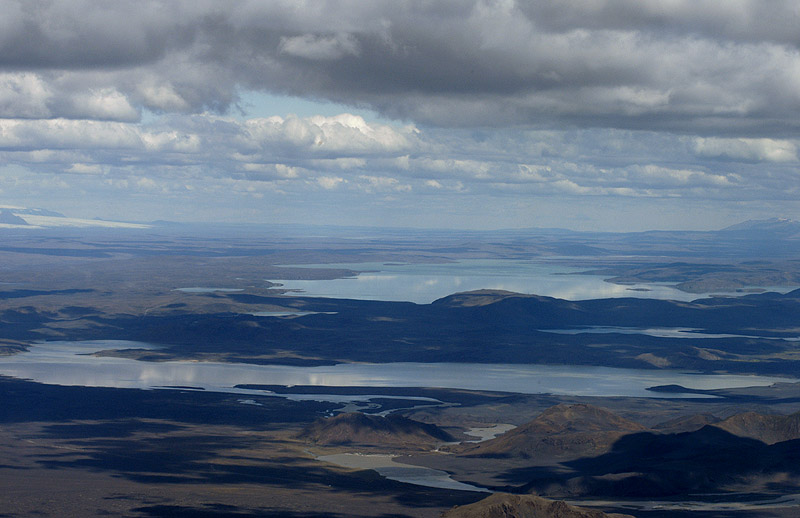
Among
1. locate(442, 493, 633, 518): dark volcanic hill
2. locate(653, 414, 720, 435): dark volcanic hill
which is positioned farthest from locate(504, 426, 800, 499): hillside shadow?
locate(442, 493, 633, 518): dark volcanic hill

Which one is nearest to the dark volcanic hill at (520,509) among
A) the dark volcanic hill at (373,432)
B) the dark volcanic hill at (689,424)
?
the dark volcanic hill at (373,432)

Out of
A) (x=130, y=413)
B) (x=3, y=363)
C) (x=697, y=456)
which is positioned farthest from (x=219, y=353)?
(x=697, y=456)

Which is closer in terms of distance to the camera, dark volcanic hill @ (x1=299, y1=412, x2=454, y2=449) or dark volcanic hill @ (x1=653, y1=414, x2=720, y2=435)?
dark volcanic hill @ (x1=299, y1=412, x2=454, y2=449)

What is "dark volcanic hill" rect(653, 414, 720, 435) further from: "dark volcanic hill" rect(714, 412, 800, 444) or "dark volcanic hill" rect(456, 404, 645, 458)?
"dark volcanic hill" rect(714, 412, 800, 444)

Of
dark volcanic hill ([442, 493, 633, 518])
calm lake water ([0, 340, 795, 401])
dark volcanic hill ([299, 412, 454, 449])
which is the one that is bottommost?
dark volcanic hill ([442, 493, 633, 518])

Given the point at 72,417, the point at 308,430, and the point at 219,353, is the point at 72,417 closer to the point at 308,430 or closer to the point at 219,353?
the point at 308,430

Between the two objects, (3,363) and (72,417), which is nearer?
(72,417)

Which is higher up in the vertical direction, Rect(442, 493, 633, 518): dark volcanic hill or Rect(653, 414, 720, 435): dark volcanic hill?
Rect(653, 414, 720, 435): dark volcanic hill

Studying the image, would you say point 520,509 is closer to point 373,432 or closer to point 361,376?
point 373,432
